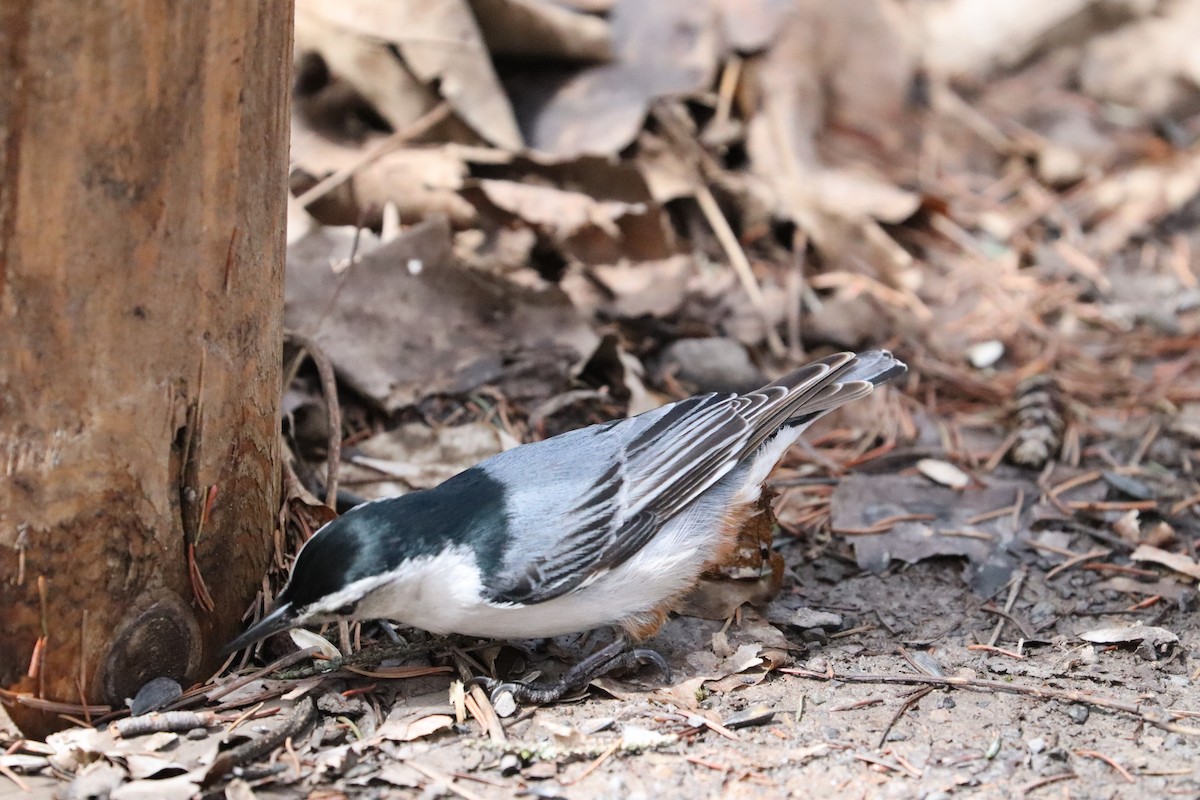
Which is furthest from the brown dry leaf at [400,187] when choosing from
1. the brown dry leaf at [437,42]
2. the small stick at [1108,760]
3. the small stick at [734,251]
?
the small stick at [1108,760]

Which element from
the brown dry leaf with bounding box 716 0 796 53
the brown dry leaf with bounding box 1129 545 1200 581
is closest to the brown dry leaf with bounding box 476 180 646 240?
the brown dry leaf with bounding box 716 0 796 53

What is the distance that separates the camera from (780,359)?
5.68 meters

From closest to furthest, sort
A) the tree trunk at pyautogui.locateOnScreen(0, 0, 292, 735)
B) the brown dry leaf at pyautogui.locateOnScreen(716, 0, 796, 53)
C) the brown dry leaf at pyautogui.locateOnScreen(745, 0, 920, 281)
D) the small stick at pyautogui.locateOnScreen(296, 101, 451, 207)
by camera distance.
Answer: the tree trunk at pyautogui.locateOnScreen(0, 0, 292, 735) < the small stick at pyautogui.locateOnScreen(296, 101, 451, 207) < the brown dry leaf at pyautogui.locateOnScreen(745, 0, 920, 281) < the brown dry leaf at pyautogui.locateOnScreen(716, 0, 796, 53)

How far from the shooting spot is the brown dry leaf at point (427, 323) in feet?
16.1

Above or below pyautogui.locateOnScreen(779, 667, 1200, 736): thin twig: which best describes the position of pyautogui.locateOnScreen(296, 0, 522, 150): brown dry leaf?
above

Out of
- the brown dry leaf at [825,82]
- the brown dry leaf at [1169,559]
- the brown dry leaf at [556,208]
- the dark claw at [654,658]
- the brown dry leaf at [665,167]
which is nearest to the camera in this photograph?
the dark claw at [654,658]

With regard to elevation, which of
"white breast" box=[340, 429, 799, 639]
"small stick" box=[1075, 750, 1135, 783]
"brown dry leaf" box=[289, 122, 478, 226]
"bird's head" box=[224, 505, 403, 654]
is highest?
"brown dry leaf" box=[289, 122, 478, 226]

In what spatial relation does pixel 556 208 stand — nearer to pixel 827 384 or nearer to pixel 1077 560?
pixel 827 384

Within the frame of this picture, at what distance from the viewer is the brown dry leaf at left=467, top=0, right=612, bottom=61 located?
6129 millimetres

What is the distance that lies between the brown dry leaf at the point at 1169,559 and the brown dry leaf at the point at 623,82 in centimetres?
308

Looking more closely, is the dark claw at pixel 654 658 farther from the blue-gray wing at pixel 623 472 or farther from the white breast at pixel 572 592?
the blue-gray wing at pixel 623 472

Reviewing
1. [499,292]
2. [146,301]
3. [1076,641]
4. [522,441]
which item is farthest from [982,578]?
[146,301]

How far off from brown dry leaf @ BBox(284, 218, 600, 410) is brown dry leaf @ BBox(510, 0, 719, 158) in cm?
103

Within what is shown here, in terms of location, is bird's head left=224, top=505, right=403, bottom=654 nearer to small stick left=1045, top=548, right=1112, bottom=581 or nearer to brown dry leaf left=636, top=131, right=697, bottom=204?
small stick left=1045, top=548, right=1112, bottom=581
